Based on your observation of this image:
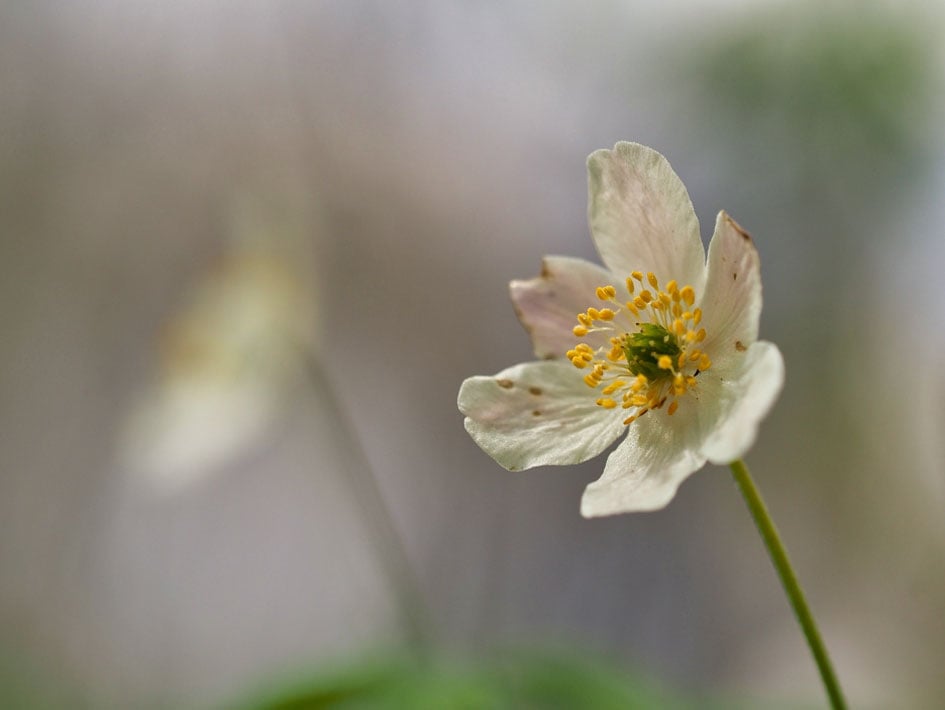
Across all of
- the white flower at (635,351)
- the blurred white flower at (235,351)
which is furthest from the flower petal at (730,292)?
the blurred white flower at (235,351)

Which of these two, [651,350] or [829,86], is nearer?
[651,350]

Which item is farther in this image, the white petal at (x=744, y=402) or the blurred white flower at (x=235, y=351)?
the blurred white flower at (x=235, y=351)

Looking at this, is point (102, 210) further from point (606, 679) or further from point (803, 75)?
point (606, 679)

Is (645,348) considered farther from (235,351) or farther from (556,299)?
(235,351)

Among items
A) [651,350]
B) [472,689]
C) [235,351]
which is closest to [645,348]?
[651,350]

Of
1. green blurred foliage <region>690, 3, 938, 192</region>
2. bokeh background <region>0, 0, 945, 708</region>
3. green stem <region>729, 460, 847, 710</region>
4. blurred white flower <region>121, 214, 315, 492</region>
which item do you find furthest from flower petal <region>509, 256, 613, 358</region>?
bokeh background <region>0, 0, 945, 708</region>

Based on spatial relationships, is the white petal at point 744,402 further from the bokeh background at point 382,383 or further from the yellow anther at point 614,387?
the bokeh background at point 382,383

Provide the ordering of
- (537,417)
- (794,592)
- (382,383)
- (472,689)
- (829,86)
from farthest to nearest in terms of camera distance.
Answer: (382,383), (829,86), (472,689), (537,417), (794,592)
